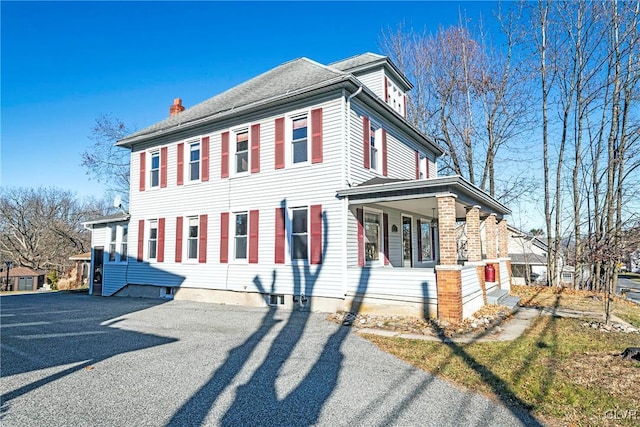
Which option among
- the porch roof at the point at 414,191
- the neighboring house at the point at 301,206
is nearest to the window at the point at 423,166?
the neighboring house at the point at 301,206

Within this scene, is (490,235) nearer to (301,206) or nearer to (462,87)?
(301,206)

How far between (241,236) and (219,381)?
7265 millimetres

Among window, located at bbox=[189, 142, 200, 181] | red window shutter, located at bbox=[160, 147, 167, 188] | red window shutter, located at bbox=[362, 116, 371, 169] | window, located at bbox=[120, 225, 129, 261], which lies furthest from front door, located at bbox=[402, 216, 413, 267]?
window, located at bbox=[120, 225, 129, 261]

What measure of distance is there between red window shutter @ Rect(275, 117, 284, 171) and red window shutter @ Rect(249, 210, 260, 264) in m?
1.68

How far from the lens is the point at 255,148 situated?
1180cm

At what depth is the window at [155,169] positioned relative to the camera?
1464 centimetres

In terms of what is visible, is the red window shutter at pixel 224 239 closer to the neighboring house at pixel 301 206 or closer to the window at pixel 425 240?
the neighboring house at pixel 301 206

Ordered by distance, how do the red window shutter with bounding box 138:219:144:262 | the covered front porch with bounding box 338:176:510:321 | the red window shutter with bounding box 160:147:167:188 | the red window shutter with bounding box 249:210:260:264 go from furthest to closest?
the red window shutter with bounding box 138:219:144:262 < the red window shutter with bounding box 160:147:167:188 < the red window shutter with bounding box 249:210:260:264 < the covered front porch with bounding box 338:176:510:321

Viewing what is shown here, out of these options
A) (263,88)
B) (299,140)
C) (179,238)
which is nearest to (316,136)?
(299,140)

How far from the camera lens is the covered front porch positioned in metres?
8.41

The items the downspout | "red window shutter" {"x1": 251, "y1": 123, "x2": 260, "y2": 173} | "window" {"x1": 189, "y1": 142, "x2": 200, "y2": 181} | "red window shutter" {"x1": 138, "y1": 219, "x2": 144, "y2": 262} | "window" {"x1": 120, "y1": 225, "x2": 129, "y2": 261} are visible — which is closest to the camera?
the downspout

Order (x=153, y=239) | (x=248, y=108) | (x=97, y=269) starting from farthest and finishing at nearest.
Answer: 1. (x=97, y=269)
2. (x=153, y=239)
3. (x=248, y=108)

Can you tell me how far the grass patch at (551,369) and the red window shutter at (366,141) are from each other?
5586 millimetres

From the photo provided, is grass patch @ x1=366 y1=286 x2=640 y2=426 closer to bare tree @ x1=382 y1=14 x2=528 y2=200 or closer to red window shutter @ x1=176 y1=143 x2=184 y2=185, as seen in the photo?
red window shutter @ x1=176 y1=143 x2=184 y2=185
